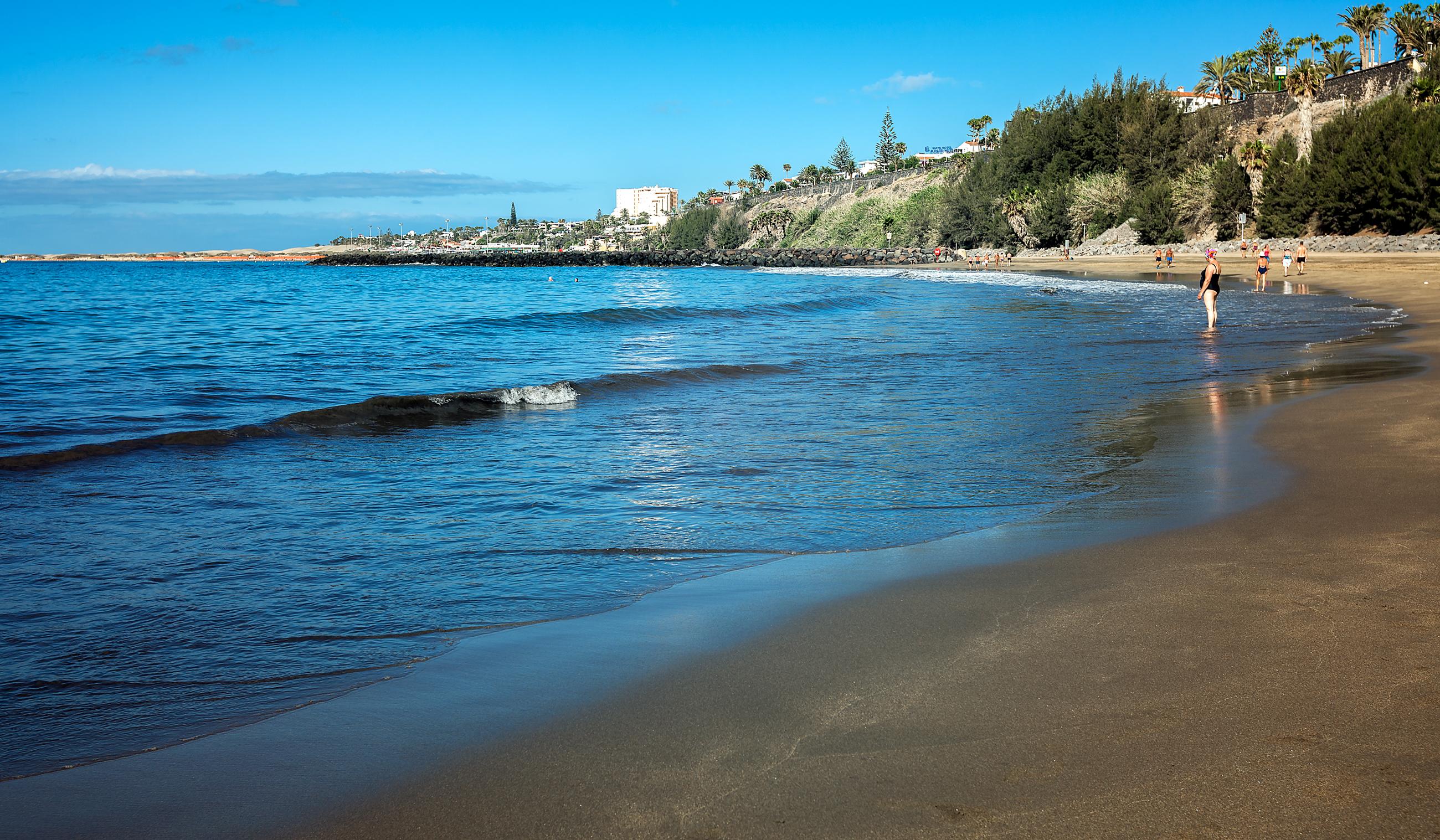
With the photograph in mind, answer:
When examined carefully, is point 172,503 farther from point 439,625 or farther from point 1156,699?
point 1156,699

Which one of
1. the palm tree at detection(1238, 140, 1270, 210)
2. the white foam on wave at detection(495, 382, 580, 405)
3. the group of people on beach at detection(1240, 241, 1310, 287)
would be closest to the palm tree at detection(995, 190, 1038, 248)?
the palm tree at detection(1238, 140, 1270, 210)

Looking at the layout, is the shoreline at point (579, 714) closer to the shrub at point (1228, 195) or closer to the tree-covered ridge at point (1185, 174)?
the tree-covered ridge at point (1185, 174)

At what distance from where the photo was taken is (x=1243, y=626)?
389 cm

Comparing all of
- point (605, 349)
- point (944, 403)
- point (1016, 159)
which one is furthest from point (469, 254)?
point (944, 403)

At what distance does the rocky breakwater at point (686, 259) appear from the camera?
10181 cm

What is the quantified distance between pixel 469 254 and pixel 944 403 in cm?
17675

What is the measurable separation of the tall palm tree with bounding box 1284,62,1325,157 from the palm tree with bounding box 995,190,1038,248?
64.3ft

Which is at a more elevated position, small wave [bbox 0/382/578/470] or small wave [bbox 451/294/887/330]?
small wave [bbox 451/294/887/330]

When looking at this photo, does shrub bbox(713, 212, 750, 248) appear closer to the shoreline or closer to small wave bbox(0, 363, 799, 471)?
small wave bbox(0, 363, 799, 471)

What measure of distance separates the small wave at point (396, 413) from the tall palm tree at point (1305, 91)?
199 ft

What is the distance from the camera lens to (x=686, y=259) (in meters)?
137

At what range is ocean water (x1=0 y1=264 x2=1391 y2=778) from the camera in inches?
169

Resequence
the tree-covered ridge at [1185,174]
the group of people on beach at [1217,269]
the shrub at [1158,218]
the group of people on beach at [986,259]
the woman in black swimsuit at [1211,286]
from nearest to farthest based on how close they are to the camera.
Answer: the woman in black swimsuit at [1211,286] < the group of people on beach at [1217,269] < the tree-covered ridge at [1185,174] < the shrub at [1158,218] < the group of people on beach at [986,259]

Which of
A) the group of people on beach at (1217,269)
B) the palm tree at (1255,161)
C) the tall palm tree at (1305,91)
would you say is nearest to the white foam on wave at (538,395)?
the group of people on beach at (1217,269)
